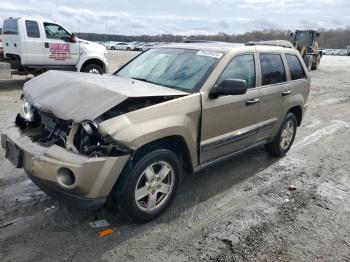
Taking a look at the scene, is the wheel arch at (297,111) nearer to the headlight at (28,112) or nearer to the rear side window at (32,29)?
the headlight at (28,112)

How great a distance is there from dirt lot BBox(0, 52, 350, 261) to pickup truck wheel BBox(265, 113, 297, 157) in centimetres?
39

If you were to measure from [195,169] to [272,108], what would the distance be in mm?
1787

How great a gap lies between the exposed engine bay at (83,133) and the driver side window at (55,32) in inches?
344

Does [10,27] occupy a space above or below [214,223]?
above

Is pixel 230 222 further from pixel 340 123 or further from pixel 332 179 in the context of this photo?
pixel 340 123

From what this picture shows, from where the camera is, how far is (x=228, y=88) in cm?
407

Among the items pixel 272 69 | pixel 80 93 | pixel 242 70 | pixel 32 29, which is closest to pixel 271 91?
pixel 272 69

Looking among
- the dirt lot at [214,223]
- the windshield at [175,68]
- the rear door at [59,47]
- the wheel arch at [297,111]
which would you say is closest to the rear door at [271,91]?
the wheel arch at [297,111]

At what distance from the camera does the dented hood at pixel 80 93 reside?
331 centimetres

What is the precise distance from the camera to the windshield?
429 cm

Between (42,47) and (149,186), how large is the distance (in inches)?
377

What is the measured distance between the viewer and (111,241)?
3.47 meters

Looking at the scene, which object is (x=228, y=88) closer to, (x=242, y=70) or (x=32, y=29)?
(x=242, y=70)

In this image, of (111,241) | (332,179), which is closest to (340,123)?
(332,179)
